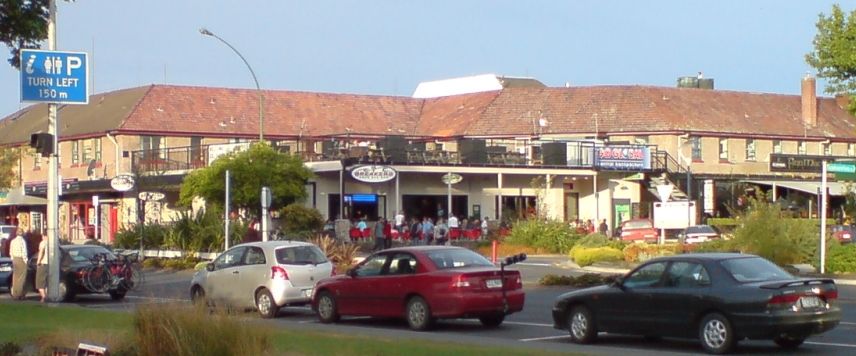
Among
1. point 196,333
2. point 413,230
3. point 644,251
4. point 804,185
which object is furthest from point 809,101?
point 196,333

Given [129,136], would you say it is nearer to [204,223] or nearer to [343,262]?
[204,223]

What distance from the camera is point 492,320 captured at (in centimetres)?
2269

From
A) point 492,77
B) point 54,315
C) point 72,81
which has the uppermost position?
point 492,77

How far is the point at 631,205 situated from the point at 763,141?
32.4 feet

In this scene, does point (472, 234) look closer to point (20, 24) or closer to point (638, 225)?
point (638, 225)

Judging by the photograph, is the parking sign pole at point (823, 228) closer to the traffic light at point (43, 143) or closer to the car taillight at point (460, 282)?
the car taillight at point (460, 282)

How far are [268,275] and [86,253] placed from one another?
26.5ft

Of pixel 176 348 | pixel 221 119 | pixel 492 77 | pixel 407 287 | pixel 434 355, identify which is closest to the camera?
pixel 176 348

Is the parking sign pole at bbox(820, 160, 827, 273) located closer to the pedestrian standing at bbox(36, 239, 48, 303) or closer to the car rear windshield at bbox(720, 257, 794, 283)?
the car rear windshield at bbox(720, 257, 794, 283)

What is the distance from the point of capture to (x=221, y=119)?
233 ft

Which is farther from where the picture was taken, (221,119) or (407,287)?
(221,119)

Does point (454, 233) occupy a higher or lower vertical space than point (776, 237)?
lower

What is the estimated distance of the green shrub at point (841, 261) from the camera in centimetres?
3484

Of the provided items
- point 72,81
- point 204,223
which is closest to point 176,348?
point 72,81
